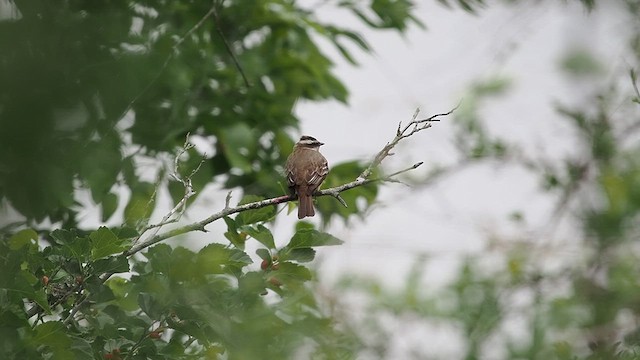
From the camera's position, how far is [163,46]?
13.5 feet

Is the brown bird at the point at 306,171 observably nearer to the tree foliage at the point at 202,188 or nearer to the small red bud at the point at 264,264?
the tree foliage at the point at 202,188

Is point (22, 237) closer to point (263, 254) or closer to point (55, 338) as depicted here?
point (55, 338)

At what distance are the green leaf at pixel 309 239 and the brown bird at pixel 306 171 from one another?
0.92 m

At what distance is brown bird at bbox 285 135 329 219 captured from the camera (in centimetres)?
449

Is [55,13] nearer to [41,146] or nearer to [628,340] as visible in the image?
[41,146]

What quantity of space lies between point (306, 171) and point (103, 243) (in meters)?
2.18

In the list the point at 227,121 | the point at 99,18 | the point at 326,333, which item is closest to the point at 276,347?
the point at 326,333

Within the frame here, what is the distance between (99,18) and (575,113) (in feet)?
14.4

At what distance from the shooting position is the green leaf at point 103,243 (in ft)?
9.70

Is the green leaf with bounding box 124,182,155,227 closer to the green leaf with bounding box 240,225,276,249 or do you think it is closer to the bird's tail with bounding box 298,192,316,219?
the green leaf with bounding box 240,225,276,249

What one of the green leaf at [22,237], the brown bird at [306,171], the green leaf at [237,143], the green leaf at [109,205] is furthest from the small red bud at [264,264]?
the green leaf at [237,143]

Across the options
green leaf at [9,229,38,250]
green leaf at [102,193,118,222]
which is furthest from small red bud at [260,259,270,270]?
green leaf at [102,193,118,222]

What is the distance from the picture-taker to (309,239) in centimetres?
328

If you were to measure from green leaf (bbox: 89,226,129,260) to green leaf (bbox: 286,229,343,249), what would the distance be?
61 centimetres
